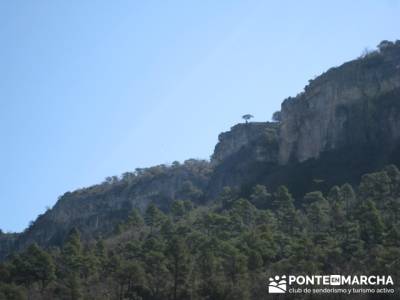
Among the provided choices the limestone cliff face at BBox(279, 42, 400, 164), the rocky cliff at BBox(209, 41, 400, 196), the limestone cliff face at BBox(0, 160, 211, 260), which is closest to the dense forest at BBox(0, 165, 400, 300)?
the rocky cliff at BBox(209, 41, 400, 196)

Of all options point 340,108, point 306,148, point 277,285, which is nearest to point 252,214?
point 277,285

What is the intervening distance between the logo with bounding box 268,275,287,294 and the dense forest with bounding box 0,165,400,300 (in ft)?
1.86

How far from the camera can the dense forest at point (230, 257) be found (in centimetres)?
4578

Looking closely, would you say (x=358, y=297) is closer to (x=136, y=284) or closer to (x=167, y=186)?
(x=136, y=284)

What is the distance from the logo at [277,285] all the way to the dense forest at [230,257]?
1.86 ft

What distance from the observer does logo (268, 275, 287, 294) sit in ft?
141

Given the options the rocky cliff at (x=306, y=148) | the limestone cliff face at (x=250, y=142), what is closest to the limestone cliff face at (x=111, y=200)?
the rocky cliff at (x=306, y=148)

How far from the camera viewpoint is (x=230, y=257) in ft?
160

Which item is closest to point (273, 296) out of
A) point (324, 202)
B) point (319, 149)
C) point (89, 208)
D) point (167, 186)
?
point (324, 202)

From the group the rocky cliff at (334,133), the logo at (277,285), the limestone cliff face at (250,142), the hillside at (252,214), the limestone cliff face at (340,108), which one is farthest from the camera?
the limestone cliff face at (250,142)

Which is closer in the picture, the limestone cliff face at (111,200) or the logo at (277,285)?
the logo at (277,285)

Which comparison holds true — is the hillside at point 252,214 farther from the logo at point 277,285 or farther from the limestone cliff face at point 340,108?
the logo at point 277,285

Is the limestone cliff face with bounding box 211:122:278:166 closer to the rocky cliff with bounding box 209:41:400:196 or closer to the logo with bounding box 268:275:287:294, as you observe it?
the rocky cliff with bounding box 209:41:400:196

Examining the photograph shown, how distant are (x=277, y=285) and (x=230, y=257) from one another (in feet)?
20.4
